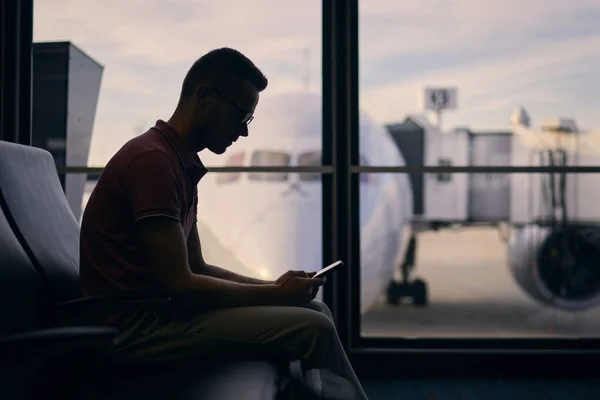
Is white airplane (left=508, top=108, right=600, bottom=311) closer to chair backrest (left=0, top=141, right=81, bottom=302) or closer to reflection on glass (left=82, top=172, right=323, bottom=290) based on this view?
reflection on glass (left=82, top=172, right=323, bottom=290)

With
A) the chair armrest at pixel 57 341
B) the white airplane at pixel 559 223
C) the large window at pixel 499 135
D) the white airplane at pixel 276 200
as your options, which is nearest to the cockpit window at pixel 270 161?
the white airplane at pixel 276 200

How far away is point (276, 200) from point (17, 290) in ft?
7.20

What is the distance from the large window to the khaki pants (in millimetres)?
1848

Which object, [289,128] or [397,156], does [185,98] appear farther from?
[397,156]

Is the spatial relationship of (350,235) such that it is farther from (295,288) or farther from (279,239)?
(295,288)

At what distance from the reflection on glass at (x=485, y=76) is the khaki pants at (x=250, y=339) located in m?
2.25

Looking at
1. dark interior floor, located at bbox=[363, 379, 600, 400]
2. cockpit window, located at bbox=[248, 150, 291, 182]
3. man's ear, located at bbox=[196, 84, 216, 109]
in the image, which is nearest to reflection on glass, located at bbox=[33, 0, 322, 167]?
cockpit window, located at bbox=[248, 150, 291, 182]

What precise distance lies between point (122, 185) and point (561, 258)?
126 inches

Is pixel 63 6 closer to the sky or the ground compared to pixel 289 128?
closer to the sky

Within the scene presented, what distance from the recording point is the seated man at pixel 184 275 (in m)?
1.12

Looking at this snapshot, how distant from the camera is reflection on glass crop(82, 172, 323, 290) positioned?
315 centimetres

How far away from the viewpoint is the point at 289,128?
3.31 m

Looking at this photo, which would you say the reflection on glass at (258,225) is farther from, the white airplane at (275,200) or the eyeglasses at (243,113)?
the eyeglasses at (243,113)

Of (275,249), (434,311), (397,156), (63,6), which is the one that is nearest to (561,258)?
(397,156)
